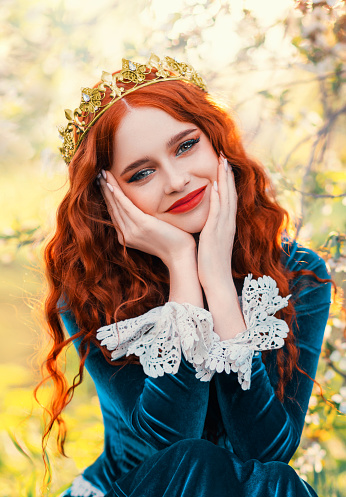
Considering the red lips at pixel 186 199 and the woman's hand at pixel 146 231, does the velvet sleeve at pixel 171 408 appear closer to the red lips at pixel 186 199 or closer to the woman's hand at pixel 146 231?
the woman's hand at pixel 146 231

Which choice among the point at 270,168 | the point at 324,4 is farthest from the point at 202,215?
the point at 324,4

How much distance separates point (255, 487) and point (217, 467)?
10cm

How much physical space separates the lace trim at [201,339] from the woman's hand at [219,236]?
0.36 feet

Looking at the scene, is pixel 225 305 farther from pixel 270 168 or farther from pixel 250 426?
pixel 270 168

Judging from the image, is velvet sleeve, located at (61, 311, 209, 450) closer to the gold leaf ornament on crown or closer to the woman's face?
the woman's face

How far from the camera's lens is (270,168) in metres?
2.30

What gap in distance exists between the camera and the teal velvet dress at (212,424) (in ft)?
3.72

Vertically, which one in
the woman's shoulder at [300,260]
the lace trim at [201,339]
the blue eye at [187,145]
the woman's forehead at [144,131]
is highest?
the woman's forehead at [144,131]

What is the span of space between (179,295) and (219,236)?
225 millimetres

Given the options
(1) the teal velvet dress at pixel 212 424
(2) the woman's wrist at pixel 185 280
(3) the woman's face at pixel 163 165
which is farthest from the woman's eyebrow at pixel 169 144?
(1) the teal velvet dress at pixel 212 424

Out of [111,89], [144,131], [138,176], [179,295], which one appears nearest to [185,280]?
[179,295]

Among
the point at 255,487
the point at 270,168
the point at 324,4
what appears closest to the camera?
the point at 255,487

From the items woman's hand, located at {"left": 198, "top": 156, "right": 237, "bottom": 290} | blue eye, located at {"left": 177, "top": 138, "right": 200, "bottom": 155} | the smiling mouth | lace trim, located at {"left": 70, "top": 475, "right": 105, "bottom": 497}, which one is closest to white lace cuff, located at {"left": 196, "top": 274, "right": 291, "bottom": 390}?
woman's hand, located at {"left": 198, "top": 156, "right": 237, "bottom": 290}

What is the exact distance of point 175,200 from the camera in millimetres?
1412
